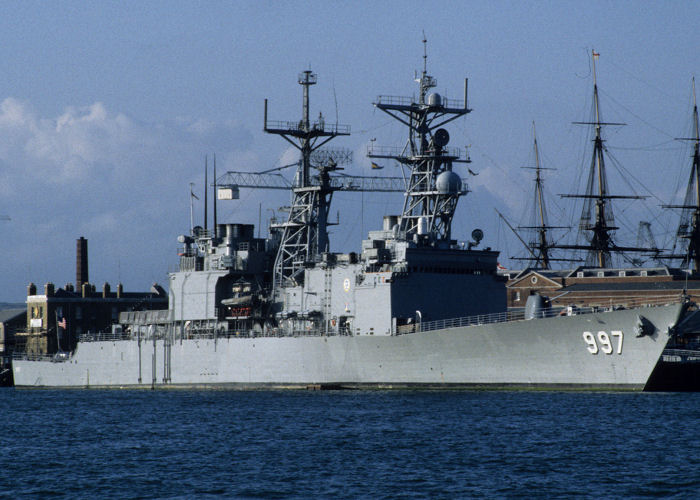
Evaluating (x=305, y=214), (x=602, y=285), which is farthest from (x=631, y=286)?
(x=305, y=214)

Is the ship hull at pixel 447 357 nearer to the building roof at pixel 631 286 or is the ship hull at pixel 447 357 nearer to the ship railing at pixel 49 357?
the ship railing at pixel 49 357

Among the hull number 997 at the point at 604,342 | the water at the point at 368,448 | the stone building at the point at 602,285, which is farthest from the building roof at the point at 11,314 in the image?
the hull number 997 at the point at 604,342

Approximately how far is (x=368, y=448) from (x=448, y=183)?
62.3 ft

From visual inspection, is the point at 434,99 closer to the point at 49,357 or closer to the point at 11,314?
the point at 49,357

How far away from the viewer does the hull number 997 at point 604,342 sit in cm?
3628

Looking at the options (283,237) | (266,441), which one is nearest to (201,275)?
(283,237)

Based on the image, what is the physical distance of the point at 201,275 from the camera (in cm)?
5103

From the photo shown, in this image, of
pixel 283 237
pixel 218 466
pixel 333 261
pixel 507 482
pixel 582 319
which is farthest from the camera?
pixel 283 237

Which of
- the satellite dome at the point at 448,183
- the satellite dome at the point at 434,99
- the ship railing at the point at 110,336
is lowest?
the ship railing at the point at 110,336

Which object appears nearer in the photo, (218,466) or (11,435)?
(218,466)

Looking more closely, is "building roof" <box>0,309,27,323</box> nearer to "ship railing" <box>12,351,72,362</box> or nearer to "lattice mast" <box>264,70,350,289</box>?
"ship railing" <box>12,351,72,362</box>

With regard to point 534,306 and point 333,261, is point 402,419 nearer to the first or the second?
point 534,306

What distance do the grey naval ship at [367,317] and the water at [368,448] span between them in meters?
1.42

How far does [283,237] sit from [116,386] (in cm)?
1245
